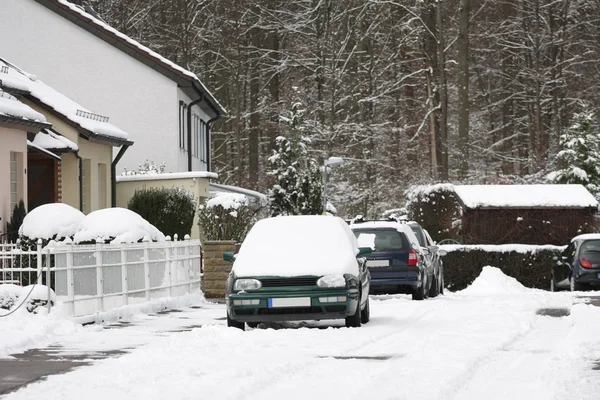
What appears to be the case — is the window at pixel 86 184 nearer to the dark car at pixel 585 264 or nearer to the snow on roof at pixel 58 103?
the snow on roof at pixel 58 103

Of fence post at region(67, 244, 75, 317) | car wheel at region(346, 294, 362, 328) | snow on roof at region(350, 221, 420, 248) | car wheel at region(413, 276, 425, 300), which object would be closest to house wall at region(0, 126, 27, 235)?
snow on roof at region(350, 221, 420, 248)

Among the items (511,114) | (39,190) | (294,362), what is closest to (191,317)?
(294,362)

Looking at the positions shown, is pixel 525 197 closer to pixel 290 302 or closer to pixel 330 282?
A: pixel 330 282

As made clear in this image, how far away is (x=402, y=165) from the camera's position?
5962cm

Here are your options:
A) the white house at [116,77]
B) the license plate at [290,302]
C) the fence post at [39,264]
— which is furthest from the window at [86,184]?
the license plate at [290,302]

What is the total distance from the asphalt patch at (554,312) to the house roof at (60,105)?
14827 millimetres

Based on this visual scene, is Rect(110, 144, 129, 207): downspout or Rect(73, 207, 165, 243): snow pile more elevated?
Rect(110, 144, 129, 207): downspout

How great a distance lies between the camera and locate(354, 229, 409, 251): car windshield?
87.6ft

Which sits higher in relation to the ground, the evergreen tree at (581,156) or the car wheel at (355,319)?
the evergreen tree at (581,156)

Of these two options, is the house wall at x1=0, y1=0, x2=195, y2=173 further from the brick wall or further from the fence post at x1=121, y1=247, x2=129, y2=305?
the fence post at x1=121, y1=247, x2=129, y2=305

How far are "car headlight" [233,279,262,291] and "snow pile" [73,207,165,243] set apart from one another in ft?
17.3

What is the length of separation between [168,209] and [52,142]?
373 centimetres

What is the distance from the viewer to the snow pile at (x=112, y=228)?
2367cm

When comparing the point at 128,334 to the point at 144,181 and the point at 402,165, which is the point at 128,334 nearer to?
the point at 144,181
